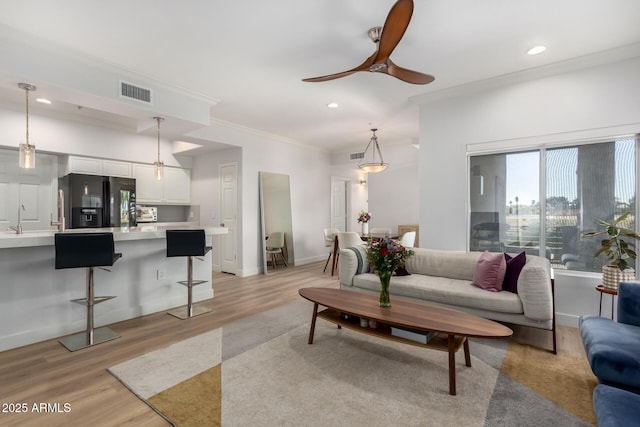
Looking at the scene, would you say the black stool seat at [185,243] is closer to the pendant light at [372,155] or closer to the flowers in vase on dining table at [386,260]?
the flowers in vase on dining table at [386,260]

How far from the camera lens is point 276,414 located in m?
1.91

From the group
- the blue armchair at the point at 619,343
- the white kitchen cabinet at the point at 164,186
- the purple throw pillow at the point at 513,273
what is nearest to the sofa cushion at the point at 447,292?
the purple throw pillow at the point at 513,273

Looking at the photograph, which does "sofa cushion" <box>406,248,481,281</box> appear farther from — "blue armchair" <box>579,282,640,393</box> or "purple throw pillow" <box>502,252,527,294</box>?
"blue armchair" <box>579,282,640,393</box>

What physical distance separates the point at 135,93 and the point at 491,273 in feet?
14.5

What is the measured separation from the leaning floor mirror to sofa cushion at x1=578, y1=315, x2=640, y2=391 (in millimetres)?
5101

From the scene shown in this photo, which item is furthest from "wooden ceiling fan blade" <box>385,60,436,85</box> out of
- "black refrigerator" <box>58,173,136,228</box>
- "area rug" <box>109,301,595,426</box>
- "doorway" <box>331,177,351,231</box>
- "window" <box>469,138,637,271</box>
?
"doorway" <box>331,177,351,231</box>

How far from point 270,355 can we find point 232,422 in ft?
2.81

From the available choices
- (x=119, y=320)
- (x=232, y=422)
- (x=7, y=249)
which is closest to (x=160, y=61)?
(x=7, y=249)

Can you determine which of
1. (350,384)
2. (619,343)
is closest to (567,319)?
(619,343)

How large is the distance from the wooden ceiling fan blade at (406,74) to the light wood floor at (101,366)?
2680mm

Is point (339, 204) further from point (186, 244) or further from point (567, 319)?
point (567, 319)

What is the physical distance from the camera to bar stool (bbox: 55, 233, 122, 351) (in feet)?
9.18

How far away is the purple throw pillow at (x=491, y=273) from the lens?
3.16 m

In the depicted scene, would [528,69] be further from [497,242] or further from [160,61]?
[160,61]
